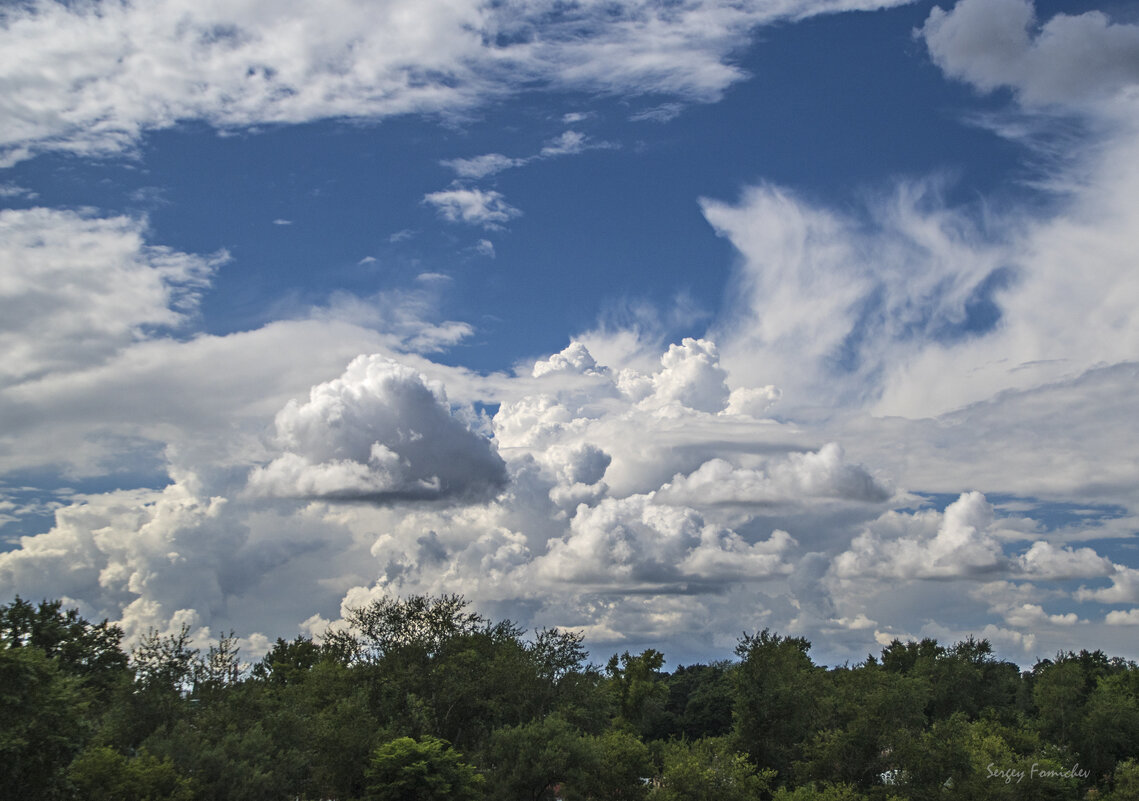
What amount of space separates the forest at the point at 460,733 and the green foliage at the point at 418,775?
4.7 inches

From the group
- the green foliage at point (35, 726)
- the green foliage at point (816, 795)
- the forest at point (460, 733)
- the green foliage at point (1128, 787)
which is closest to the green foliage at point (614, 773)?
the forest at point (460, 733)

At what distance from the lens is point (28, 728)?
36.6 m

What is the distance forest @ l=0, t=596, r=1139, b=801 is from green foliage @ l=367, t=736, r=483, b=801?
12 cm

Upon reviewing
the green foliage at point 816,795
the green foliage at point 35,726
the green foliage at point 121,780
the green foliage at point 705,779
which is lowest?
the green foliage at point 816,795

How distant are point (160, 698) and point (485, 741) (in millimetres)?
22738

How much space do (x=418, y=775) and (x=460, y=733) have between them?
52.7ft

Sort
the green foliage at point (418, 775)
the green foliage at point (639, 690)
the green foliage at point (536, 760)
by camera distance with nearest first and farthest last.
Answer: the green foliage at point (418, 775) → the green foliage at point (536, 760) → the green foliage at point (639, 690)

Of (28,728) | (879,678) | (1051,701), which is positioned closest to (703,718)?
(879,678)

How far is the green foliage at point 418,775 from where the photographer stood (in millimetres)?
51750

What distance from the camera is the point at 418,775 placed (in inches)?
2045

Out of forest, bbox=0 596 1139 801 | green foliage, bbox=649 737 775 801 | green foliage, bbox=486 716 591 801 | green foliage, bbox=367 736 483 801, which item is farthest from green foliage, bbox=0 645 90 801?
green foliage, bbox=649 737 775 801

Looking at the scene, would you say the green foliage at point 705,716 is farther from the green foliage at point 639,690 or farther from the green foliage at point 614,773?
the green foliage at point 614,773

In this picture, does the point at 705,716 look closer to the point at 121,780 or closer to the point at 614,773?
the point at 614,773

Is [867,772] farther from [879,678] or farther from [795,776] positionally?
[879,678]
